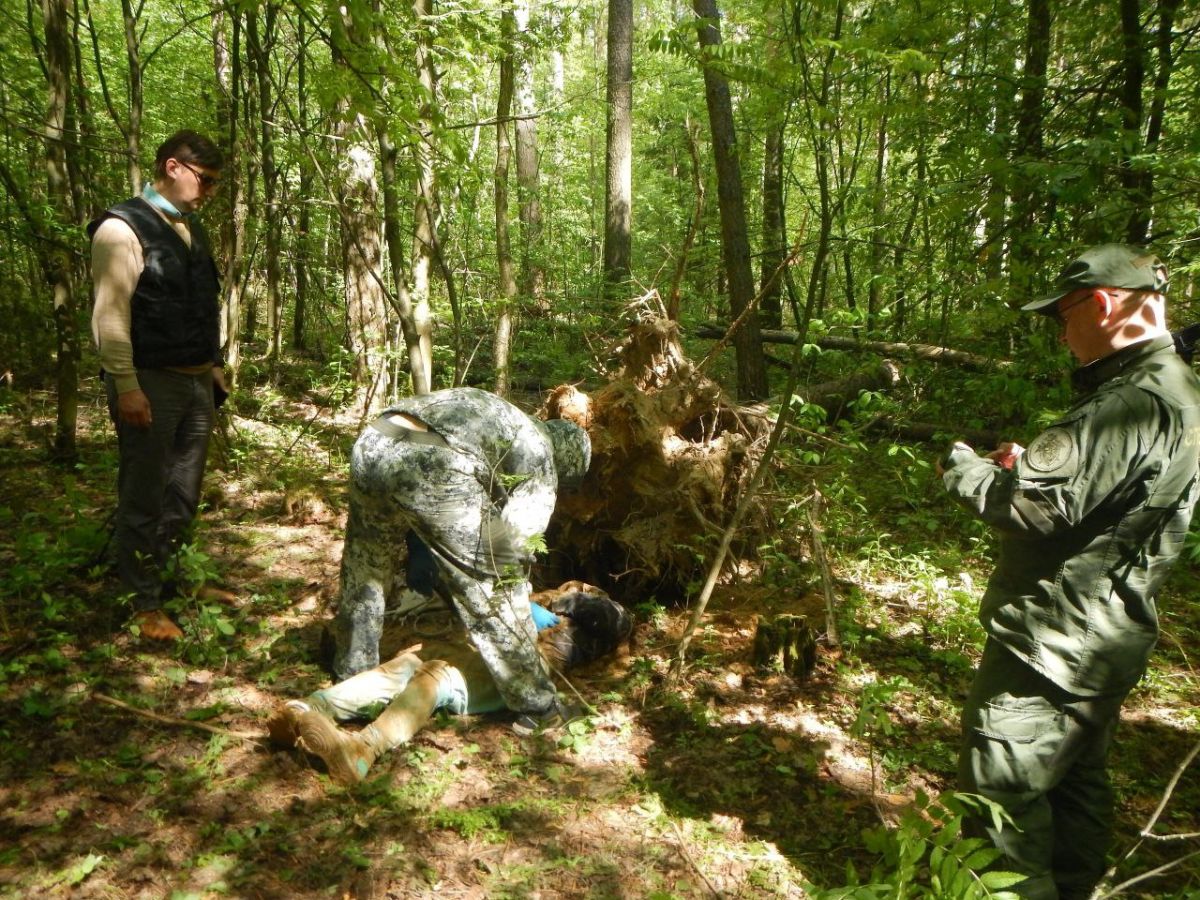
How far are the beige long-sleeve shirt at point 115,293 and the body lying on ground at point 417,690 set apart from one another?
6.09 ft

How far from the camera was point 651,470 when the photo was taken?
15.6ft

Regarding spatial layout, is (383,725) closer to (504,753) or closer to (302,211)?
(504,753)

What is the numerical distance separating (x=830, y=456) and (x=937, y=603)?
1304mm

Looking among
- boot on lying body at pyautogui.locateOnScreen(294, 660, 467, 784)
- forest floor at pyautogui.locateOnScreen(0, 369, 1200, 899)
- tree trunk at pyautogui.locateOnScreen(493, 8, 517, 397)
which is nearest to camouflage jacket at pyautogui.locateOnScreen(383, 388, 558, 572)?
boot on lying body at pyautogui.locateOnScreen(294, 660, 467, 784)

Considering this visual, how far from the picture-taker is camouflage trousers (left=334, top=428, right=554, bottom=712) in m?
3.19

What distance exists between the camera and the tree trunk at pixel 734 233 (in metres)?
7.47

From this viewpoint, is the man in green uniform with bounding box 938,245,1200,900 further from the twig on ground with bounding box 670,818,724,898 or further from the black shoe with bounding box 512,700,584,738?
the black shoe with bounding box 512,700,584,738

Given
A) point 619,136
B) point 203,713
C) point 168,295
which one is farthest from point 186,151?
point 619,136

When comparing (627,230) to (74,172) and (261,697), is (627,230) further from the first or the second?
(261,697)

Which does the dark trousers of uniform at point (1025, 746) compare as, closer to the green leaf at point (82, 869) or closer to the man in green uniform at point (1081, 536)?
the man in green uniform at point (1081, 536)

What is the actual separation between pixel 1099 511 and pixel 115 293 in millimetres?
4205

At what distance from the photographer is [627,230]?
1009cm

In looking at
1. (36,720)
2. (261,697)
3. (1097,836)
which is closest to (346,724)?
(261,697)

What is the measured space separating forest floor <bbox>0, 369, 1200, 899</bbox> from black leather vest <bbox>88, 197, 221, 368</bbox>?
1.19 m
